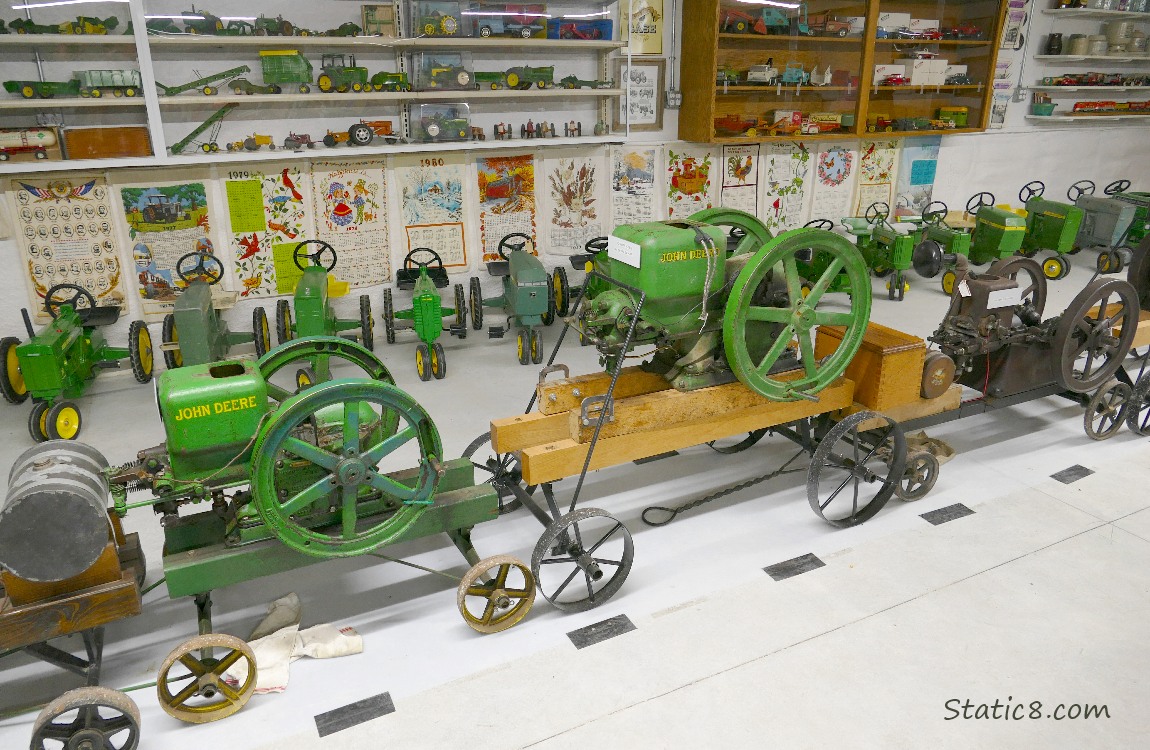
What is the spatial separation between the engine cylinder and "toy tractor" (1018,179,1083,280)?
27.2ft

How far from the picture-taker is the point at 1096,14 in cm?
877

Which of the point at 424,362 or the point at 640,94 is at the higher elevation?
the point at 640,94

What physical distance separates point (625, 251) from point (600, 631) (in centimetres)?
156

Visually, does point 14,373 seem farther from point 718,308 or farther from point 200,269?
point 718,308

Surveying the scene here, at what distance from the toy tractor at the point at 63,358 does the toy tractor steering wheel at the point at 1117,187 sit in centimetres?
1030

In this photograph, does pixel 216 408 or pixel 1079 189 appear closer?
pixel 216 408

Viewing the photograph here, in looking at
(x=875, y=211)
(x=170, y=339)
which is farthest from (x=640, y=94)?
(x=170, y=339)

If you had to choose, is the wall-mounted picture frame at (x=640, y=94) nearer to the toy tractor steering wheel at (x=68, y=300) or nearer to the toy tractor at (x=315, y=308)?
the toy tractor at (x=315, y=308)

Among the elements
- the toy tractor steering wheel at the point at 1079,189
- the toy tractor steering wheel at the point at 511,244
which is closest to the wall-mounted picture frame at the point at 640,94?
the toy tractor steering wheel at the point at 511,244

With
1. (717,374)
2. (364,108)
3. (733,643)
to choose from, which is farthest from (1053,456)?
(364,108)

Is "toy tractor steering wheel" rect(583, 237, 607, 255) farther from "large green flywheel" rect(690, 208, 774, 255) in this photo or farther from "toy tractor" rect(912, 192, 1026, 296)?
"toy tractor" rect(912, 192, 1026, 296)

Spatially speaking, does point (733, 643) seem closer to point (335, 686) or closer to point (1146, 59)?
point (335, 686)

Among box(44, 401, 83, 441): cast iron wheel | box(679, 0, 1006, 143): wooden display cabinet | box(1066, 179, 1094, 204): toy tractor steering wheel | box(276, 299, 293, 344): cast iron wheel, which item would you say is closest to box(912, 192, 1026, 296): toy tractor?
box(679, 0, 1006, 143): wooden display cabinet

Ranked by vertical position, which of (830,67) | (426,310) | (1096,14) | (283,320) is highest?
(1096,14)
